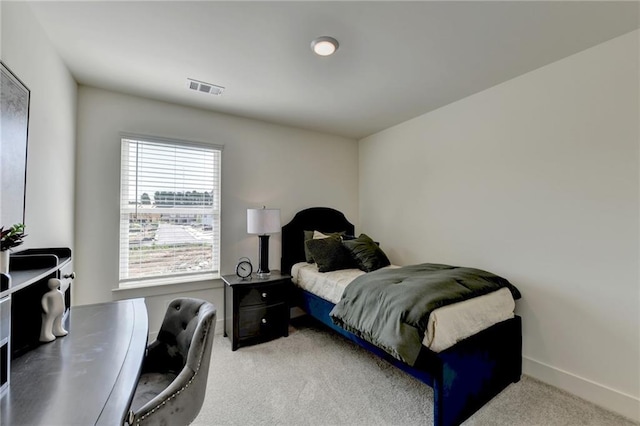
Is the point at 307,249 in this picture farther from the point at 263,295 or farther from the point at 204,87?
the point at 204,87

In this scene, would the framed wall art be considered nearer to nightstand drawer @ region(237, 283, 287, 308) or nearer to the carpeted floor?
the carpeted floor

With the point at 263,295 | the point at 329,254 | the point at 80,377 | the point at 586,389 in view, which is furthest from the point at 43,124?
the point at 586,389

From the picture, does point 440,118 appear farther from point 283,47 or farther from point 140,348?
point 140,348

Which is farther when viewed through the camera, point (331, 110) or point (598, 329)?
point (331, 110)

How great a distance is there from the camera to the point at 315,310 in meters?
2.92

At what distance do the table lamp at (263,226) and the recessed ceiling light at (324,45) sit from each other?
1642 mm

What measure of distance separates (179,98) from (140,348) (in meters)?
2.46

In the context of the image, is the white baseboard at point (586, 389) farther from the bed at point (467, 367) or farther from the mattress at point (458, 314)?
the mattress at point (458, 314)

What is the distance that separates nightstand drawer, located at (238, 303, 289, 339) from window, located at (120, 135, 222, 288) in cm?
71

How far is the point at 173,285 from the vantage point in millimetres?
2910

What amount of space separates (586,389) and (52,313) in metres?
3.35

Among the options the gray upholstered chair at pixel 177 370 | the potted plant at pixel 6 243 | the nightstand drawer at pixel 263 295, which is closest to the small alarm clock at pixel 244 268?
the nightstand drawer at pixel 263 295

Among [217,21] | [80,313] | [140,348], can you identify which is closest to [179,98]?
[217,21]

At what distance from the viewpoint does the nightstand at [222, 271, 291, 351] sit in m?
2.80
